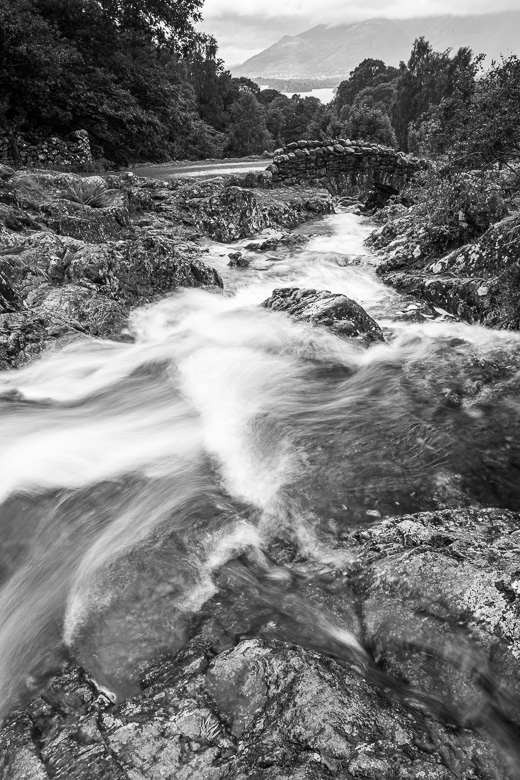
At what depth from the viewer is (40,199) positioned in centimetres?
1180

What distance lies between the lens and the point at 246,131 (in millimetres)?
45406

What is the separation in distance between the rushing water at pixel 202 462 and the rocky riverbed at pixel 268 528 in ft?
0.09

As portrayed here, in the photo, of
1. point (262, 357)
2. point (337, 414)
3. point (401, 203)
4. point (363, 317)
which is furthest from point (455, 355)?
point (401, 203)

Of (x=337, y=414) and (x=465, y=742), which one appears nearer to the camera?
(x=465, y=742)

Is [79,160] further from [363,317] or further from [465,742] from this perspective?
[465,742]

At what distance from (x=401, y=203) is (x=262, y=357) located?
533 inches

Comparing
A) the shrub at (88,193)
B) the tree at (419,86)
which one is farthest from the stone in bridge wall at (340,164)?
the tree at (419,86)

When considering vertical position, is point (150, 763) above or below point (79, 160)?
below

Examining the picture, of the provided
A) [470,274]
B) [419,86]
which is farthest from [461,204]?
[419,86]

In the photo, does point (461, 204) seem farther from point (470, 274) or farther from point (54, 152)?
point (54, 152)

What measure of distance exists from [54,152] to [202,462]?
20.3 m

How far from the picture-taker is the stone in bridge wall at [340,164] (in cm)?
1934

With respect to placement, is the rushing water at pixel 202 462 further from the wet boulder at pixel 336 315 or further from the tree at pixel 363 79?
Result: the tree at pixel 363 79

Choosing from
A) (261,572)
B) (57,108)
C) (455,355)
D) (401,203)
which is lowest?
(261,572)
